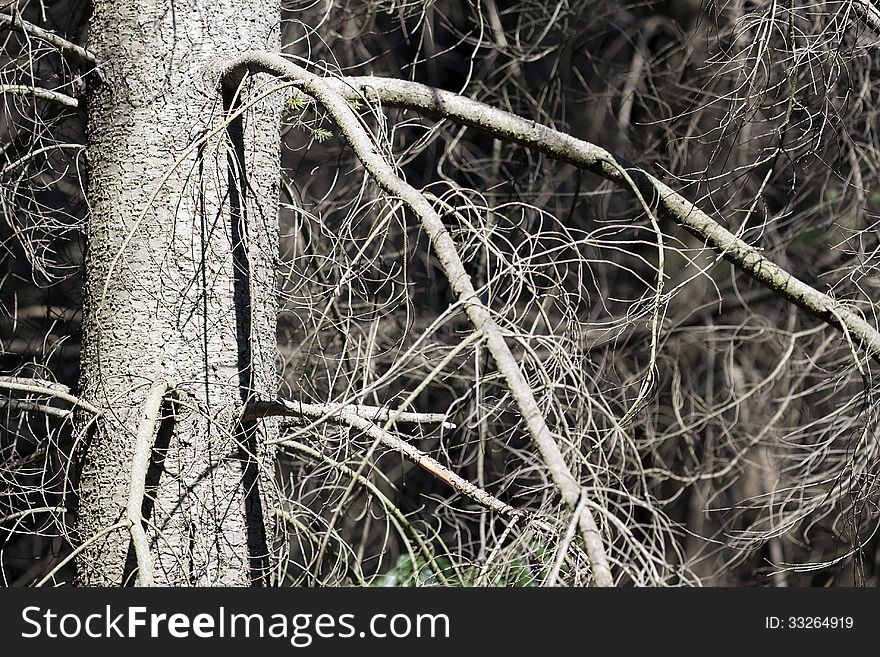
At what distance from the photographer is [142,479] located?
47.6 inches

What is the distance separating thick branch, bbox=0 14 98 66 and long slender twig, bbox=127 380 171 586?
0.53 metres

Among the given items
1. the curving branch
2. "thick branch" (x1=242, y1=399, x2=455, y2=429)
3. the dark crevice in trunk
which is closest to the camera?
the curving branch

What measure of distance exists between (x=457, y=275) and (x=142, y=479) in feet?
1.73

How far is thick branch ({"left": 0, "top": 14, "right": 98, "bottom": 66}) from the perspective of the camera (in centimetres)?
141

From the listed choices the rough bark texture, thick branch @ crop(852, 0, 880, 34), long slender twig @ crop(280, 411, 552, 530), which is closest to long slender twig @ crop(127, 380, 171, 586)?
the rough bark texture

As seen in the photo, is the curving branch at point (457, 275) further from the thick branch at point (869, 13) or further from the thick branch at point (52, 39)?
the thick branch at point (869, 13)

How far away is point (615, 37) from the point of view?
3541 mm

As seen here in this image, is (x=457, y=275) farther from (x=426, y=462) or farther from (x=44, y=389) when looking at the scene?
(x=44, y=389)

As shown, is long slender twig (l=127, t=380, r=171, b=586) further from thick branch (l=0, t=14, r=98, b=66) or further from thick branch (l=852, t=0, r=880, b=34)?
thick branch (l=852, t=0, r=880, b=34)

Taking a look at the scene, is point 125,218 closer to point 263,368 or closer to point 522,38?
point 263,368

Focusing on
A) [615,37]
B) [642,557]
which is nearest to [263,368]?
[642,557]

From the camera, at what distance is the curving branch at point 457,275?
2.76 ft

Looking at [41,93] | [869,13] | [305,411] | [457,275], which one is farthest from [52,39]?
[869,13]

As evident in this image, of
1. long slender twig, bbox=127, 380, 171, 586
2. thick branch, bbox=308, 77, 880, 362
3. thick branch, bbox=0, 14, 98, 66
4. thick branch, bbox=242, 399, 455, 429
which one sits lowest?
long slender twig, bbox=127, 380, 171, 586
